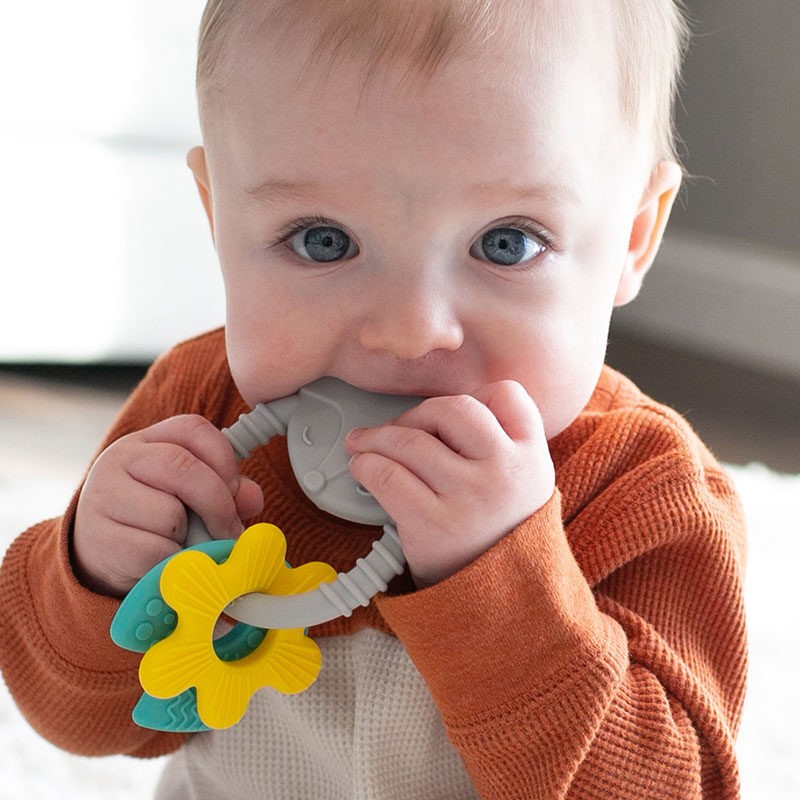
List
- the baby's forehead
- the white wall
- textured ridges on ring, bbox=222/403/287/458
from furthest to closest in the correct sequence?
Answer: 1. the white wall
2. textured ridges on ring, bbox=222/403/287/458
3. the baby's forehead

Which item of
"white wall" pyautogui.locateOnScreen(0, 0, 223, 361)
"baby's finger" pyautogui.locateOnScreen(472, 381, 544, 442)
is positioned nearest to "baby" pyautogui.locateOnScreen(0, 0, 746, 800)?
"baby's finger" pyautogui.locateOnScreen(472, 381, 544, 442)

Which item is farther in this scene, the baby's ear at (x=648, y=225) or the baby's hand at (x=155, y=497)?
the baby's ear at (x=648, y=225)

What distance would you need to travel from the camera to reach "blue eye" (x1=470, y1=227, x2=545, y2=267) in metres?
0.71

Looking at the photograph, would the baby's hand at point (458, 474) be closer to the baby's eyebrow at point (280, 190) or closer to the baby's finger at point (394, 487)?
the baby's finger at point (394, 487)

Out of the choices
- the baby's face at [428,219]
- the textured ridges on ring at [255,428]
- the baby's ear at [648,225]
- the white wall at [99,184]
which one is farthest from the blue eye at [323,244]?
the white wall at [99,184]

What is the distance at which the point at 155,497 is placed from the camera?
0.73 m

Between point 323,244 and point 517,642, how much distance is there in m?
0.25

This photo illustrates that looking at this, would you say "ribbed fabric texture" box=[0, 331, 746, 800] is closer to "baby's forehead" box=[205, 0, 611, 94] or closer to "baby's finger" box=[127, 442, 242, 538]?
"baby's finger" box=[127, 442, 242, 538]

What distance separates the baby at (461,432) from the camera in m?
0.67

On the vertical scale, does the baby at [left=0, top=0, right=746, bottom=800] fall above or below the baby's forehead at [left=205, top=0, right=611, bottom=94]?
below

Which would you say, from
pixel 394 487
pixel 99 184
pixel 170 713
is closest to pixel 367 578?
pixel 394 487

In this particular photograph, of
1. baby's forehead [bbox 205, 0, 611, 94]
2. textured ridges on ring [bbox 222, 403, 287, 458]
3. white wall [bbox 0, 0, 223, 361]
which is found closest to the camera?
baby's forehead [bbox 205, 0, 611, 94]

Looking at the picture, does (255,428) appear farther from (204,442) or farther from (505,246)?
(505,246)

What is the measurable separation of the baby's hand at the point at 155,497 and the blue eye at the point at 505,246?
195 mm
